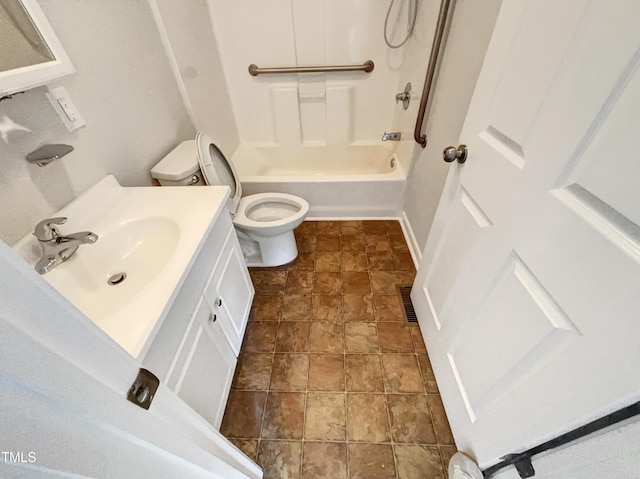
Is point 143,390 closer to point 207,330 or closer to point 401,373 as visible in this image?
point 207,330

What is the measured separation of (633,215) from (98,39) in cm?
162

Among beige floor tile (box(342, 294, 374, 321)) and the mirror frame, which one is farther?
beige floor tile (box(342, 294, 374, 321))

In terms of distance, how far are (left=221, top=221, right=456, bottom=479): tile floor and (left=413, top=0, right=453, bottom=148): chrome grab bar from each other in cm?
80

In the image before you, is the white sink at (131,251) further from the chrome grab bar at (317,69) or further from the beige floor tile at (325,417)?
the chrome grab bar at (317,69)

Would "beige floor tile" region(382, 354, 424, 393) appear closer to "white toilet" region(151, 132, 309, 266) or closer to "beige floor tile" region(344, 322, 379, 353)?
"beige floor tile" region(344, 322, 379, 353)

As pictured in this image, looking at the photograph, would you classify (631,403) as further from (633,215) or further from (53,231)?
(53,231)

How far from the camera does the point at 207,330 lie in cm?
96

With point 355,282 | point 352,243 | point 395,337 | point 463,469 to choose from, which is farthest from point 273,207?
point 463,469


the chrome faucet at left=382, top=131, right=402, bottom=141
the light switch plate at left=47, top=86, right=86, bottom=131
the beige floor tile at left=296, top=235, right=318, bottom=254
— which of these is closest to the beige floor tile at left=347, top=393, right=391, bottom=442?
the beige floor tile at left=296, top=235, right=318, bottom=254

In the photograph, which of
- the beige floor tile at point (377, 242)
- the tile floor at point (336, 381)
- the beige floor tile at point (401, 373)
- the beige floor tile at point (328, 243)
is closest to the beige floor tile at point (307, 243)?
the beige floor tile at point (328, 243)

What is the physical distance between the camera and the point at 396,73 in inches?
84.6

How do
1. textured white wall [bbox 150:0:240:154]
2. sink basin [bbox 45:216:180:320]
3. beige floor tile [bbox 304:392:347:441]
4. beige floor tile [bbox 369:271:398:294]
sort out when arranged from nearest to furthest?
sink basin [bbox 45:216:180:320] < beige floor tile [bbox 304:392:347:441] < textured white wall [bbox 150:0:240:154] < beige floor tile [bbox 369:271:398:294]

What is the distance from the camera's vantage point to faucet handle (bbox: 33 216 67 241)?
0.74m

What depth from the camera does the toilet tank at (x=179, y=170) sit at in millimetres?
1254
